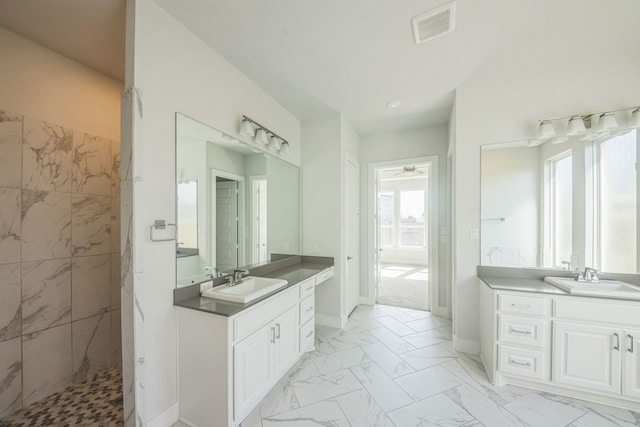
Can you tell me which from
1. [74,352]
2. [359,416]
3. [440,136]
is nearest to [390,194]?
[440,136]

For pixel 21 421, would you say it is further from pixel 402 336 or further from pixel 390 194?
pixel 390 194

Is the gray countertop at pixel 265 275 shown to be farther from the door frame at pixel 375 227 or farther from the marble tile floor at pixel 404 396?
the door frame at pixel 375 227

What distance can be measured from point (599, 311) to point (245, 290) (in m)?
2.75

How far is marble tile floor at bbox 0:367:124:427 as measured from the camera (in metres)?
1.63

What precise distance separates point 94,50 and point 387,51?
7.74ft

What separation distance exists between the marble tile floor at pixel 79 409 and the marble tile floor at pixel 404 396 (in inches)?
39.3

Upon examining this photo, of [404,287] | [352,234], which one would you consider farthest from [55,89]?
[404,287]

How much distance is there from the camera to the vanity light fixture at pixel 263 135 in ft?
7.54

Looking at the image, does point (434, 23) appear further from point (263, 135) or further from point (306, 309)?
point (306, 309)

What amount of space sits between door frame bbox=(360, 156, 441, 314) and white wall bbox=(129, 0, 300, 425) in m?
2.81

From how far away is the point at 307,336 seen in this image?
2.49m

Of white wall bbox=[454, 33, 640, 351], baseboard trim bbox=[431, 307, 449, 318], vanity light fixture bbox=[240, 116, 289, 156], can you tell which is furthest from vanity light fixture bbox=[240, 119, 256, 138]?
baseboard trim bbox=[431, 307, 449, 318]

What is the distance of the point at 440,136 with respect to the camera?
3.62 metres

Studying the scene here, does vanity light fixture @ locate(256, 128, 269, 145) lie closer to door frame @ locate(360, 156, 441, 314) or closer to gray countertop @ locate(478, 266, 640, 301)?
door frame @ locate(360, 156, 441, 314)
